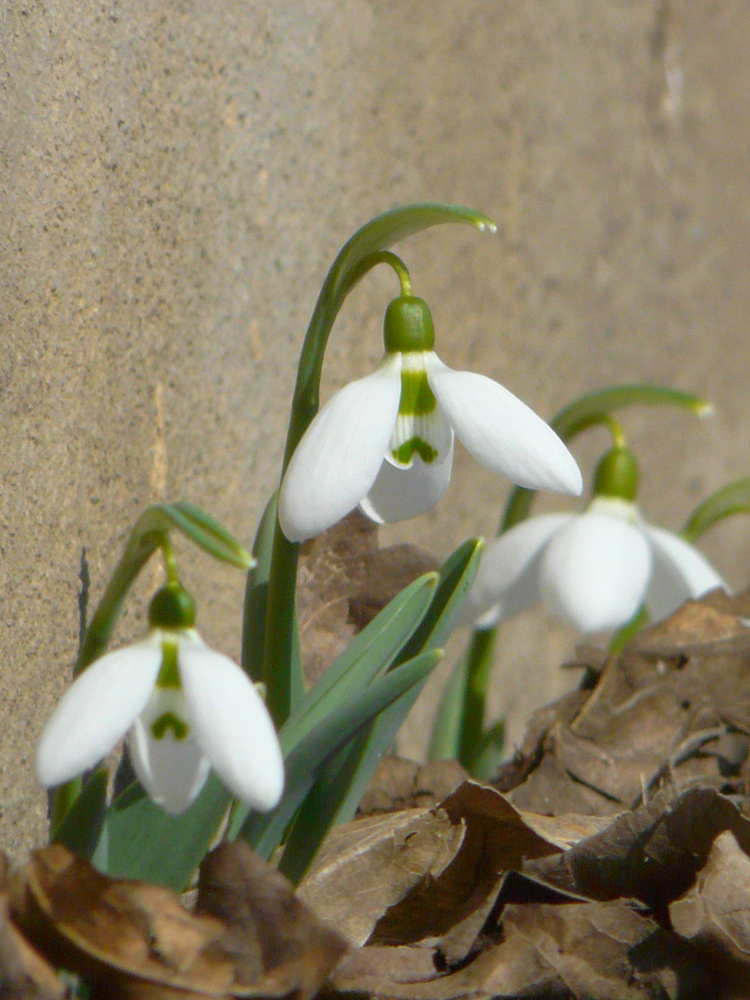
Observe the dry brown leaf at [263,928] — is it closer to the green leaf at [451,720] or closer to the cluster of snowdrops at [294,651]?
the cluster of snowdrops at [294,651]

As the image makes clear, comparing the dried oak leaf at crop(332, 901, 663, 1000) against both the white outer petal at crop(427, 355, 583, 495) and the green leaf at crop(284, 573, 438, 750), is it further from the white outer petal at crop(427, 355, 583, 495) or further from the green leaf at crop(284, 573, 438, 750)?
the white outer petal at crop(427, 355, 583, 495)

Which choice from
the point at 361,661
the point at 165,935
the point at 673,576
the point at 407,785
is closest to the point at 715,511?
the point at 673,576

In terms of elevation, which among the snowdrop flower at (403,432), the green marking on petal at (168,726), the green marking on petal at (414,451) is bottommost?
the green marking on petal at (168,726)

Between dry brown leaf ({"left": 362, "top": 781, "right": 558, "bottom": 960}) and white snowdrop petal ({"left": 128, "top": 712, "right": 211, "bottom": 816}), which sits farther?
dry brown leaf ({"left": 362, "top": 781, "right": 558, "bottom": 960})

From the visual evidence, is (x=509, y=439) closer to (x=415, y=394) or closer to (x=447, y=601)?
(x=415, y=394)

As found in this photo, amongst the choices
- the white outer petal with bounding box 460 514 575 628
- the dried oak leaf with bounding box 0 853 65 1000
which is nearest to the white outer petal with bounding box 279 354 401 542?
the dried oak leaf with bounding box 0 853 65 1000

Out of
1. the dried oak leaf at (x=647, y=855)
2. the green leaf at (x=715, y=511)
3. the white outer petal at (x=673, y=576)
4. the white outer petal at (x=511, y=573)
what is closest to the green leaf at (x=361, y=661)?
the dried oak leaf at (x=647, y=855)

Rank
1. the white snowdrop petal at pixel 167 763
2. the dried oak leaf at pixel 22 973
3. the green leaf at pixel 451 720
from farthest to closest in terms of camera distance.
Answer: the green leaf at pixel 451 720 → the white snowdrop petal at pixel 167 763 → the dried oak leaf at pixel 22 973

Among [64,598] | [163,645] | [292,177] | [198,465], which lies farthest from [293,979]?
[292,177]
